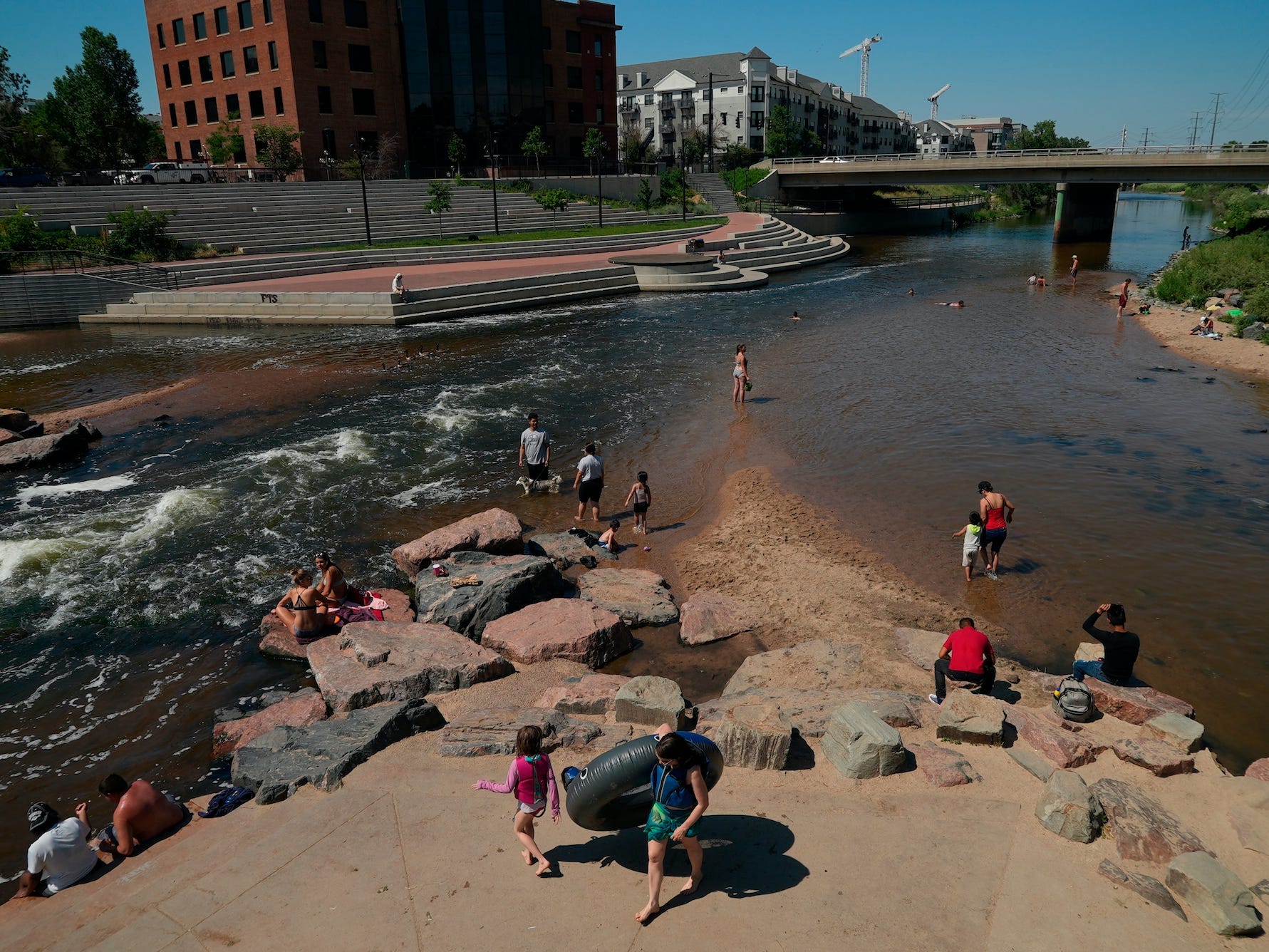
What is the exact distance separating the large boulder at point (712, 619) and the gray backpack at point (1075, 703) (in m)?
3.78

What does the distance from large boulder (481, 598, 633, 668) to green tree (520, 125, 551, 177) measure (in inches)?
2273

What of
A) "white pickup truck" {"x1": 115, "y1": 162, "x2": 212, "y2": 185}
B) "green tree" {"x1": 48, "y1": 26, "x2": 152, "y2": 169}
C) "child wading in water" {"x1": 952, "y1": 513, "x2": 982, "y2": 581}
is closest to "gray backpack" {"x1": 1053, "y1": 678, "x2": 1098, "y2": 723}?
"child wading in water" {"x1": 952, "y1": 513, "x2": 982, "y2": 581}

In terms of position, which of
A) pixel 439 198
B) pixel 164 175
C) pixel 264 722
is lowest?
pixel 264 722

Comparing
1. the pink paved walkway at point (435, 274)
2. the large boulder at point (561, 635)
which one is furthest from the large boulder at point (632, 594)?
the pink paved walkway at point (435, 274)

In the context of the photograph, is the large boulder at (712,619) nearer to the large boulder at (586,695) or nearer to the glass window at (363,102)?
the large boulder at (586,695)

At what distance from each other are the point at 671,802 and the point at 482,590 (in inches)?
240

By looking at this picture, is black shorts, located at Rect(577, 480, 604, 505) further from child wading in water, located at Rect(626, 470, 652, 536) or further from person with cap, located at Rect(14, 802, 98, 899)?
person with cap, located at Rect(14, 802, 98, 899)

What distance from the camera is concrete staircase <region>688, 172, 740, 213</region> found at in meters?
70.2

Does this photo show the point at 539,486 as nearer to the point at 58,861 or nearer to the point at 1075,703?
the point at 58,861

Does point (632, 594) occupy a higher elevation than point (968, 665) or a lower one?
lower

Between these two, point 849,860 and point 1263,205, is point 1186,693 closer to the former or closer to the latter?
point 849,860

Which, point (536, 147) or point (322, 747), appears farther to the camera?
point (536, 147)

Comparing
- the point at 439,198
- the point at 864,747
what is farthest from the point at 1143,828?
the point at 439,198

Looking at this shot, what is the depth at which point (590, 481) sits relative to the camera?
1416cm
